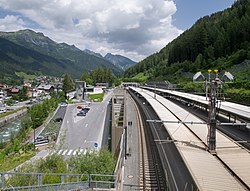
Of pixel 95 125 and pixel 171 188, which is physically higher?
pixel 171 188

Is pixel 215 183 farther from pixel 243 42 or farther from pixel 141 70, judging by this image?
pixel 141 70

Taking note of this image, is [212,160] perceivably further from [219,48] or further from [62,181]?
[219,48]

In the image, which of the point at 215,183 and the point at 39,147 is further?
the point at 39,147

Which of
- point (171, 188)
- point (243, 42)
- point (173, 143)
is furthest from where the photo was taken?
point (243, 42)

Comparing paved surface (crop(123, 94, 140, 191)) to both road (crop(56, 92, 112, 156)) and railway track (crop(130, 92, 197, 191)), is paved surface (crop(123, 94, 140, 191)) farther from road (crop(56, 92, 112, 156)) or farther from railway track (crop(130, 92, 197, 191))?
road (crop(56, 92, 112, 156))

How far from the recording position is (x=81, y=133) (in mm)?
43625

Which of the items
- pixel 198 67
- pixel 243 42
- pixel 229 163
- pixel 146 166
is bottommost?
pixel 146 166

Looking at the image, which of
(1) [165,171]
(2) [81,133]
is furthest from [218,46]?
(1) [165,171]

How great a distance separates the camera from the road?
36672 mm

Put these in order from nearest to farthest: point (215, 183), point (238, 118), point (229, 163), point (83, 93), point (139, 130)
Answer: point (215, 183)
point (229, 163)
point (238, 118)
point (139, 130)
point (83, 93)

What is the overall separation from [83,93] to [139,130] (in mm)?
72655

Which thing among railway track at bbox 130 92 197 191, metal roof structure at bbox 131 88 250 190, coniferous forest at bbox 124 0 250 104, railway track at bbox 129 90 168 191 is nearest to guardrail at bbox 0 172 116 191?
railway track at bbox 129 90 168 191

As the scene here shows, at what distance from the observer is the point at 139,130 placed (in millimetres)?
22438

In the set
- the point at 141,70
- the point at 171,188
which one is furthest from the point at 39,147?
the point at 141,70
